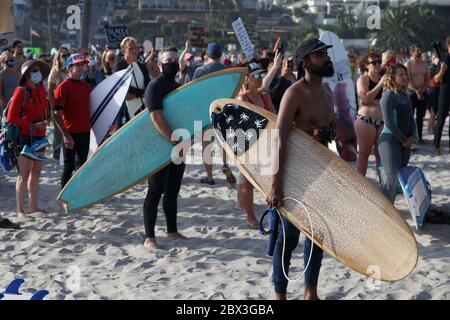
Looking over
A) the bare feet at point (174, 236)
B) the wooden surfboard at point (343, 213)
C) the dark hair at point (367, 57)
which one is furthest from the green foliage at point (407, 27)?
the wooden surfboard at point (343, 213)

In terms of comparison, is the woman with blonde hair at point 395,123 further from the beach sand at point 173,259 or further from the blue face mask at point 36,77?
the blue face mask at point 36,77

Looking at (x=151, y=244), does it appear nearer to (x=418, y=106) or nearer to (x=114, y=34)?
(x=418, y=106)

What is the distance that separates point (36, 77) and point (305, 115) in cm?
320

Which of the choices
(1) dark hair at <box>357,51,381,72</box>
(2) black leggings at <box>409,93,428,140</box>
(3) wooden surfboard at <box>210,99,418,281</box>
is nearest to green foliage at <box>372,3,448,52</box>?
(2) black leggings at <box>409,93,428,140</box>

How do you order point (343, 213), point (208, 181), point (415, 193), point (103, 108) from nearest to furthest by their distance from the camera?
point (343, 213) < point (415, 193) < point (103, 108) < point (208, 181)

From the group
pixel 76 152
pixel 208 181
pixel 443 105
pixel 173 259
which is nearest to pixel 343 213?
pixel 173 259

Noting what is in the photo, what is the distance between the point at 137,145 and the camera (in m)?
5.79

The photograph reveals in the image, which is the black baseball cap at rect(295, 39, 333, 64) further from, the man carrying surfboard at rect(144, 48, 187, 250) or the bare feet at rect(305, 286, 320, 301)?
the man carrying surfboard at rect(144, 48, 187, 250)

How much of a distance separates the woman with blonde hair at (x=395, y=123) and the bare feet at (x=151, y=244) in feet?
6.83

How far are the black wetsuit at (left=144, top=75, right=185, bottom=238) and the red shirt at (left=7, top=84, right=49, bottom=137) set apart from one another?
1.33 metres

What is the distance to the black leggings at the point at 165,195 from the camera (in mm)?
5383

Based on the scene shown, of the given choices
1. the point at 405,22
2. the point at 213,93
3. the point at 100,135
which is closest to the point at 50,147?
the point at 100,135

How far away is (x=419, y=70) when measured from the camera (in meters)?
10.1

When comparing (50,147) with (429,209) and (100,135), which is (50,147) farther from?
(429,209)
